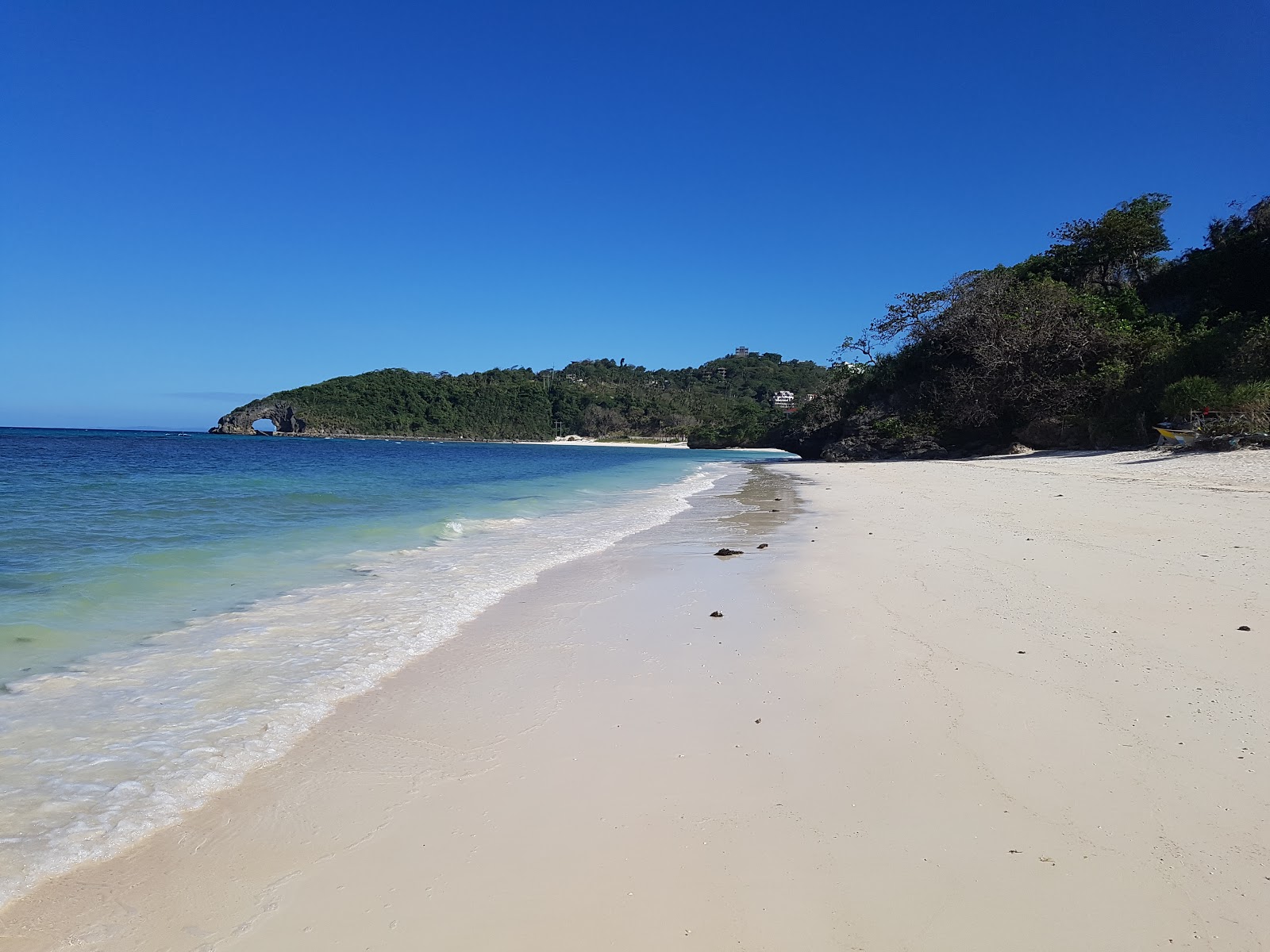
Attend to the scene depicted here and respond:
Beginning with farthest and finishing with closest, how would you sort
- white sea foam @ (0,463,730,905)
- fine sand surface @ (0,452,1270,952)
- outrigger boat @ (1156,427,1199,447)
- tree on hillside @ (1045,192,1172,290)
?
tree on hillside @ (1045,192,1172,290) → outrigger boat @ (1156,427,1199,447) → white sea foam @ (0,463,730,905) → fine sand surface @ (0,452,1270,952)

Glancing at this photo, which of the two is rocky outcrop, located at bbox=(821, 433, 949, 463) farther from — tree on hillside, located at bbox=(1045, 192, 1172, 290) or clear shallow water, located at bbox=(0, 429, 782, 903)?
clear shallow water, located at bbox=(0, 429, 782, 903)

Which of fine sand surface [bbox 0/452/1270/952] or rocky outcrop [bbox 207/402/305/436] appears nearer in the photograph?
fine sand surface [bbox 0/452/1270/952]

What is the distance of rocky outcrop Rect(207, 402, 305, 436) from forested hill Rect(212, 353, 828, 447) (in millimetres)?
143

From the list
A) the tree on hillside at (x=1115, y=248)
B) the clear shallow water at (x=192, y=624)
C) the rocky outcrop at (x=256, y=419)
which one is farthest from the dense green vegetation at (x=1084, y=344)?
the rocky outcrop at (x=256, y=419)

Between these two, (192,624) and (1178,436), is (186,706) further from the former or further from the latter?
(1178,436)

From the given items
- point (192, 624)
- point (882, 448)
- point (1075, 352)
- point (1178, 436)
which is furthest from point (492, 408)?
point (192, 624)

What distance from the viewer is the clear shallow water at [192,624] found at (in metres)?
2.74

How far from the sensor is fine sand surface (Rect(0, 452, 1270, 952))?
1.91 m

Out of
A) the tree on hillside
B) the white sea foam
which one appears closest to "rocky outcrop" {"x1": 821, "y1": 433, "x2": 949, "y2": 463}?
the tree on hillside

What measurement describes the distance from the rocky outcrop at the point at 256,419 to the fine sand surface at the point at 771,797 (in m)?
113

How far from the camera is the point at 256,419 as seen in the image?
110m

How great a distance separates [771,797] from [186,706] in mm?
3092

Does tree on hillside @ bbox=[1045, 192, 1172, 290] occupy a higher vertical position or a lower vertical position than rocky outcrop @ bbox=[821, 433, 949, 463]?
higher

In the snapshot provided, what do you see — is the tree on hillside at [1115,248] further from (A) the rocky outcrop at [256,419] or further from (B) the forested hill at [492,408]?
(A) the rocky outcrop at [256,419]
